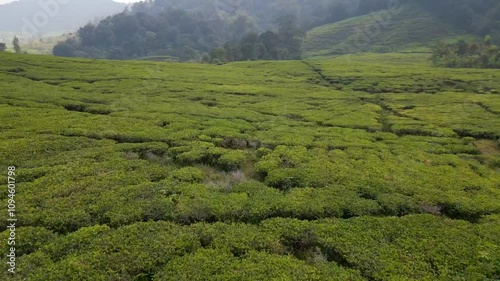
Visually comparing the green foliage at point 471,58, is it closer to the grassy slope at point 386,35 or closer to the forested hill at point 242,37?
the grassy slope at point 386,35

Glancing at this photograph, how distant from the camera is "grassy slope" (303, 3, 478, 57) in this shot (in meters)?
130

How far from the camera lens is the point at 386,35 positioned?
140 m

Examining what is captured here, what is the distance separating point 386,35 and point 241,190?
144810mm

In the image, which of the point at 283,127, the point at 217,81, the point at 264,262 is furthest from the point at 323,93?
the point at 264,262

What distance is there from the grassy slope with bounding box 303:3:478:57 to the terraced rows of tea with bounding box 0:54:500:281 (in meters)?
105

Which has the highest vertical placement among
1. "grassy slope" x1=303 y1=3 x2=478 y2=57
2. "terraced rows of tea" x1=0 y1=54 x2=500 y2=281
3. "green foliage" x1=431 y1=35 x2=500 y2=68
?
"grassy slope" x1=303 y1=3 x2=478 y2=57

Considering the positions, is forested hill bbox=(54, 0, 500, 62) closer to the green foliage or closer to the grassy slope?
the grassy slope

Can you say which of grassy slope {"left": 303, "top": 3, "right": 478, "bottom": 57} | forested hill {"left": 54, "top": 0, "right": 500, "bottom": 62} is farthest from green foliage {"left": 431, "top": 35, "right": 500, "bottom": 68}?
forested hill {"left": 54, "top": 0, "right": 500, "bottom": 62}

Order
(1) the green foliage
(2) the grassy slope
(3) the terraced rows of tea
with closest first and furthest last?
(3) the terraced rows of tea → (1) the green foliage → (2) the grassy slope

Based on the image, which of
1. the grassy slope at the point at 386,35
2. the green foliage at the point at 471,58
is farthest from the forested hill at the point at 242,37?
the green foliage at the point at 471,58

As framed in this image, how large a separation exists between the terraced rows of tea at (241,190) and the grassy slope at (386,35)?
104729mm

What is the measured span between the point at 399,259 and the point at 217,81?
125 feet

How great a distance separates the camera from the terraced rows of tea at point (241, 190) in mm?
10523

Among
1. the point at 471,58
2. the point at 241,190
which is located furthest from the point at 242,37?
the point at 241,190
